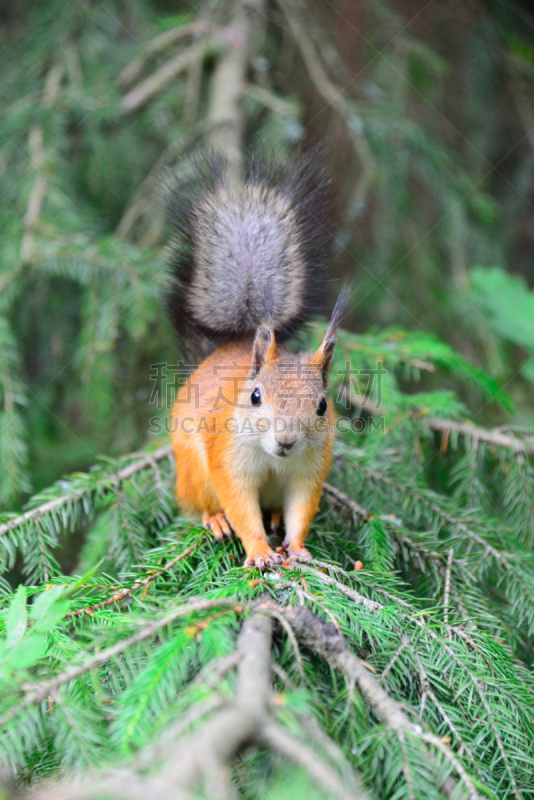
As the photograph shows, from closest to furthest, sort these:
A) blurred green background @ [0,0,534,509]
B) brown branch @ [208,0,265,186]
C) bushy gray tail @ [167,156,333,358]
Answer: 1. bushy gray tail @ [167,156,333,358]
2. blurred green background @ [0,0,534,509]
3. brown branch @ [208,0,265,186]

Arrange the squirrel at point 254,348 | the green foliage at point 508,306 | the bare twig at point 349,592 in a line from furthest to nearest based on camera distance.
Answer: the green foliage at point 508,306
the squirrel at point 254,348
the bare twig at point 349,592

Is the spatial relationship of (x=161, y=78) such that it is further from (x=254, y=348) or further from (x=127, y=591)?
(x=127, y=591)

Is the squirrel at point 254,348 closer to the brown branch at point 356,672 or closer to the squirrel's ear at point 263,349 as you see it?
the squirrel's ear at point 263,349

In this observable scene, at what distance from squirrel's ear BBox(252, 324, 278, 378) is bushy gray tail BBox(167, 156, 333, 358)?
5 centimetres

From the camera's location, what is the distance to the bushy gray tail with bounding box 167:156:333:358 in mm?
1463

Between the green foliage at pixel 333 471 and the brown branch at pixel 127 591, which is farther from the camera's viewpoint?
the brown branch at pixel 127 591

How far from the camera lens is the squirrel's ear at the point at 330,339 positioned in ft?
4.65

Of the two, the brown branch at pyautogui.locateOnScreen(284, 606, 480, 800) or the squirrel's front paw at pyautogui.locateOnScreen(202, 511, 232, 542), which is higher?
the brown branch at pyautogui.locateOnScreen(284, 606, 480, 800)

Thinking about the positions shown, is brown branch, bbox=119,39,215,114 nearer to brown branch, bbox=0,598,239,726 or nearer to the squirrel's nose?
the squirrel's nose

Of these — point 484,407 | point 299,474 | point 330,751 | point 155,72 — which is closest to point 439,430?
point 299,474

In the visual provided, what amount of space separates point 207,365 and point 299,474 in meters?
0.47

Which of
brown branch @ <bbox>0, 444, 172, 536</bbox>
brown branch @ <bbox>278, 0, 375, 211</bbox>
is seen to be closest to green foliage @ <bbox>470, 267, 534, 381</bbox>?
brown branch @ <bbox>278, 0, 375, 211</bbox>

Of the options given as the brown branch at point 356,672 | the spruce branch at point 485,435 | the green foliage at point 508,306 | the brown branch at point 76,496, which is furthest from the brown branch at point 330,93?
the brown branch at point 356,672

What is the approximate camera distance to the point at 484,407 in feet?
7.17
